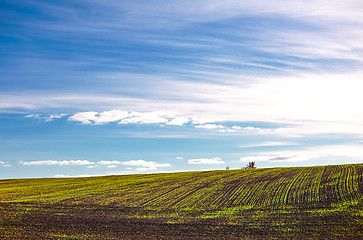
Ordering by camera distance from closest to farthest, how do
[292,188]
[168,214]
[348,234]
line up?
[348,234], [168,214], [292,188]

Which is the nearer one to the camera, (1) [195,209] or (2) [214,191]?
(1) [195,209]

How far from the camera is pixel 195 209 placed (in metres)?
34.3

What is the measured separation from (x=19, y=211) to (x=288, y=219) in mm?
25400

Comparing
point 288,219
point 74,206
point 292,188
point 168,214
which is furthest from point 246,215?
point 74,206

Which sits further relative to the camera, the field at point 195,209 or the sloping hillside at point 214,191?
the sloping hillside at point 214,191

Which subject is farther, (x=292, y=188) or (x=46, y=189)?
(x=46, y=189)

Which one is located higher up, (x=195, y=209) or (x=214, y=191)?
(x=214, y=191)

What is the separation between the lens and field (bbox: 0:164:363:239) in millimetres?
26266

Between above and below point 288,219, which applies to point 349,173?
above

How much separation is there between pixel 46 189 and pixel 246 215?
30.2 metres

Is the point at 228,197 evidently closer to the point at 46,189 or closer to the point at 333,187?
the point at 333,187

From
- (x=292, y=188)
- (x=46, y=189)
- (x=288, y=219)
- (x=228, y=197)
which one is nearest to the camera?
(x=288, y=219)

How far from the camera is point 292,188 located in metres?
41.8

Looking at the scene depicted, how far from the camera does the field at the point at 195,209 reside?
2627 centimetres
